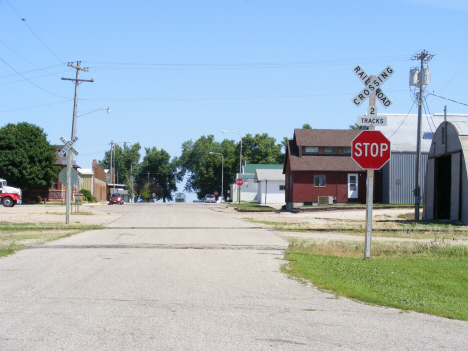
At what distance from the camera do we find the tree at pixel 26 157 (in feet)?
199

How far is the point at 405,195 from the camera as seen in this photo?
4822 centimetres

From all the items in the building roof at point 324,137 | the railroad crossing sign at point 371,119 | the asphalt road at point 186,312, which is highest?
the building roof at point 324,137

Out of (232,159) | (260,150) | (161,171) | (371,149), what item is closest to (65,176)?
(371,149)

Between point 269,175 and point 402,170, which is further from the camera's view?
point 269,175

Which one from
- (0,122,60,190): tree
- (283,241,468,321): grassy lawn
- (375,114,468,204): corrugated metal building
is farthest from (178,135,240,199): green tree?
(283,241,468,321): grassy lawn

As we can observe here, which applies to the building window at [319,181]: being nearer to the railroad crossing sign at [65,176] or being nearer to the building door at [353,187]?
the building door at [353,187]

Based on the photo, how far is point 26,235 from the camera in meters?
19.2

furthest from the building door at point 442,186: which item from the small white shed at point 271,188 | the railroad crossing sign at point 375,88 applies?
the small white shed at point 271,188

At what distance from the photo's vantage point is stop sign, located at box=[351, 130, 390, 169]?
11.6 m

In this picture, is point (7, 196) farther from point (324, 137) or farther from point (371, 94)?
point (371, 94)

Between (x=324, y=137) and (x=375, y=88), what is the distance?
4083 cm

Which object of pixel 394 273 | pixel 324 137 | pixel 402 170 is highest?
pixel 324 137

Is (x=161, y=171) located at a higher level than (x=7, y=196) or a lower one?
higher

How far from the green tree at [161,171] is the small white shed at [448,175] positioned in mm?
109669
